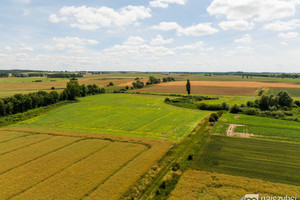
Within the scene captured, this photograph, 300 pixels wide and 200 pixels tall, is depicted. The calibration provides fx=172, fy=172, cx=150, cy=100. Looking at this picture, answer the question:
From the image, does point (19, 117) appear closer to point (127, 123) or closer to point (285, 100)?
point (127, 123)

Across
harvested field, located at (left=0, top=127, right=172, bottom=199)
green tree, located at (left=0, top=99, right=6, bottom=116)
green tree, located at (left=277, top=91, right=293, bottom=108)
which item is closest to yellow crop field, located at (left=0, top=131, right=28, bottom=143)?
harvested field, located at (left=0, top=127, right=172, bottom=199)

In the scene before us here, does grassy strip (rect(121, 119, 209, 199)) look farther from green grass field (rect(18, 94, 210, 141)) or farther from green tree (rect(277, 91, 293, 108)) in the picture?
green tree (rect(277, 91, 293, 108))

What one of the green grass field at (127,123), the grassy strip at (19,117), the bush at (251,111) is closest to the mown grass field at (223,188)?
the green grass field at (127,123)

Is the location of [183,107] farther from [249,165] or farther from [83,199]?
[83,199]

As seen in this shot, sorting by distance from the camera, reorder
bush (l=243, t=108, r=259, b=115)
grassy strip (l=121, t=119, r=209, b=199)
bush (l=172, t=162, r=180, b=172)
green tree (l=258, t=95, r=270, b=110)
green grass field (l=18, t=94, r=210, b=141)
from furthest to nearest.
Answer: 1. green tree (l=258, t=95, r=270, b=110)
2. bush (l=243, t=108, r=259, b=115)
3. green grass field (l=18, t=94, r=210, b=141)
4. bush (l=172, t=162, r=180, b=172)
5. grassy strip (l=121, t=119, r=209, b=199)

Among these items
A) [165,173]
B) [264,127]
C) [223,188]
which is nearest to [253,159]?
[223,188]

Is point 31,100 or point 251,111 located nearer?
point 251,111

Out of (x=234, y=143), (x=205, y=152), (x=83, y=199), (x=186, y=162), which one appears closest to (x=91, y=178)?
(x=83, y=199)
